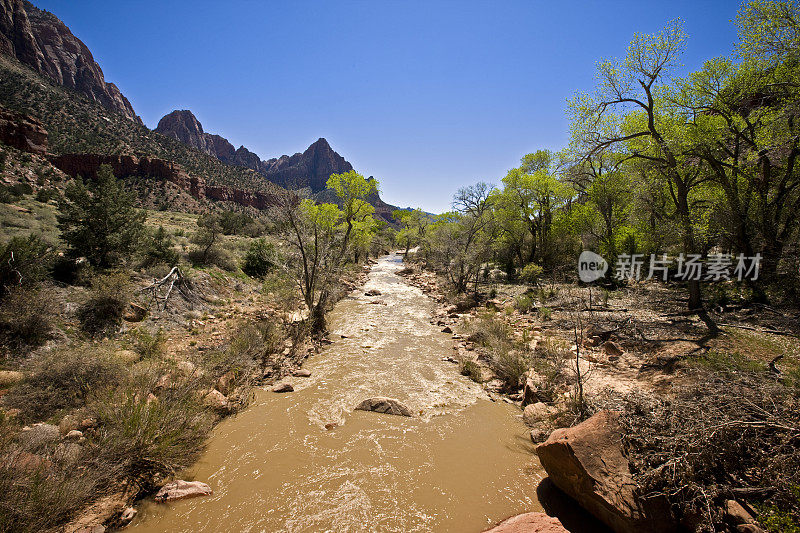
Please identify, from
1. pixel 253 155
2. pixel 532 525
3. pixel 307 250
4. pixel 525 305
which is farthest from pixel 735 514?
pixel 253 155

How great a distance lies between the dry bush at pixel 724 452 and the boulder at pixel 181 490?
5.73 meters

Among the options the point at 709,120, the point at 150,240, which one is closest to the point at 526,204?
the point at 709,120

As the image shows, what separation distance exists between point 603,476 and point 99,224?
13869 mm

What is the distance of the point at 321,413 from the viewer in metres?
6.21

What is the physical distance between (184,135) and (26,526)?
18944cm

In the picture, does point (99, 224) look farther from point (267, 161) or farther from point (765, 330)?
point (267, 161)

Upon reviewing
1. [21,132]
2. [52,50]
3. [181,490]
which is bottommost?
[181,490]

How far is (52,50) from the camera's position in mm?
84250

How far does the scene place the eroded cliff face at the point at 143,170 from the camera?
131 ft

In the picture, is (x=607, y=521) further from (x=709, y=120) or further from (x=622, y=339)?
(x=709, y=120)

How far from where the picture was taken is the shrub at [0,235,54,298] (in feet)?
21.2

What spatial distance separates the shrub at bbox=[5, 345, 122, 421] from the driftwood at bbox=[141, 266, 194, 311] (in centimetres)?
355

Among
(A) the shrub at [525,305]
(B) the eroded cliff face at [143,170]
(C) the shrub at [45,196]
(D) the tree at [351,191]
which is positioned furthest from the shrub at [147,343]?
(B) the eroded cliff face at [143,170]

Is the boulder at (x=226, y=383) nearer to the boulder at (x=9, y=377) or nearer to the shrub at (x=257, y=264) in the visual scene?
the boulder at (x=9, y=377)
